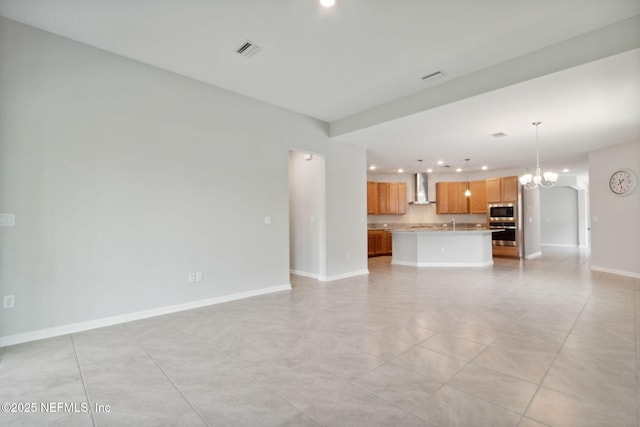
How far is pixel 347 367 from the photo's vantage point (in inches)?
97.3

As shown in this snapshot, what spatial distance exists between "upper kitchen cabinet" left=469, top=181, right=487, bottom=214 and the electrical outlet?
418 inches

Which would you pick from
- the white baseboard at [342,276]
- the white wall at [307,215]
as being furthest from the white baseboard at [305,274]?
the white baseboard at [342,276]

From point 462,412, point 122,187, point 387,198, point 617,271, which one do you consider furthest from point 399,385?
point 387,198

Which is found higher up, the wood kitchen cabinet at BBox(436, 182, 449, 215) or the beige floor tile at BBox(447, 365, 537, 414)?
the wood kitchen cabinet at BBox(436, 182, 449, 215)

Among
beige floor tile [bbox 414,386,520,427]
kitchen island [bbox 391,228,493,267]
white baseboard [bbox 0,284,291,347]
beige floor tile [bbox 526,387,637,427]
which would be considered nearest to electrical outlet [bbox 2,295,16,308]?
white baseboard [bbox 0,284,291,347]

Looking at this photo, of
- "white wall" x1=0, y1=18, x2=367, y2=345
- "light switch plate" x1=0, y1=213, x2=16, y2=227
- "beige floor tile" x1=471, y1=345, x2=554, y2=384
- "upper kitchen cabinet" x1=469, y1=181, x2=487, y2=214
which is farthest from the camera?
"upper kitchen cabinet" x1=469, y1=181, x2=487, y2=214

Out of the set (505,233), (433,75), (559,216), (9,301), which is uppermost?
(433,75)

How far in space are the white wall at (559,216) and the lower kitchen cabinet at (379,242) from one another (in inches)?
310

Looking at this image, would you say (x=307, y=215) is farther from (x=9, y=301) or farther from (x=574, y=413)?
(x=574, y=413)

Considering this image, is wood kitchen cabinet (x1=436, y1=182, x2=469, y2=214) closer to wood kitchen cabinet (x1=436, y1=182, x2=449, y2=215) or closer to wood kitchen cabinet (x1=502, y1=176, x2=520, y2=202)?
wood kitchen cabinet (x1=436, y1=182, x2=449, y2=215)

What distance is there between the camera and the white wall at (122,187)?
3.02m

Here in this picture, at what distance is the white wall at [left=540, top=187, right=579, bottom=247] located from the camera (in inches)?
496

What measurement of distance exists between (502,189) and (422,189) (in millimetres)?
2300

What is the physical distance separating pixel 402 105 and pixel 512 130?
2.24m
